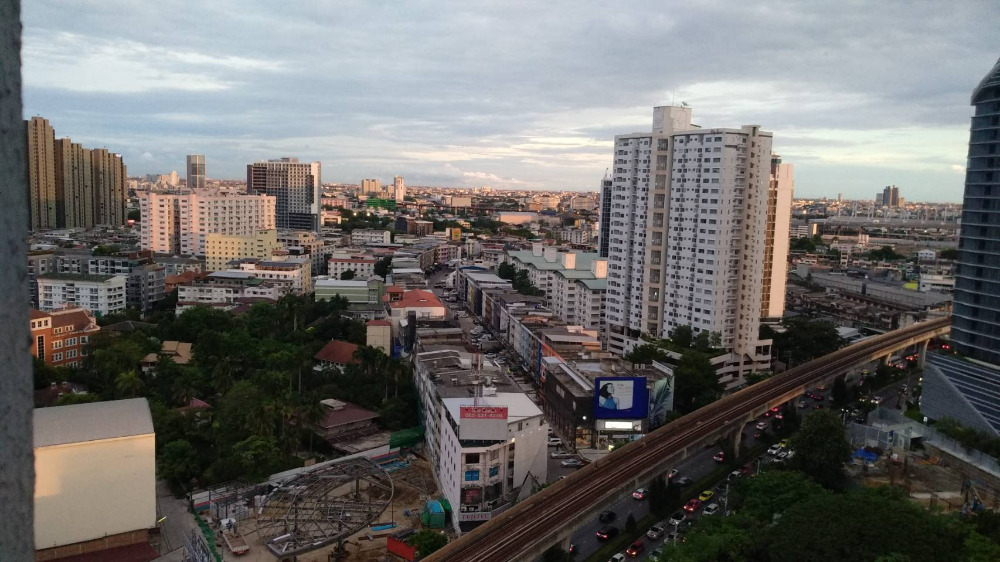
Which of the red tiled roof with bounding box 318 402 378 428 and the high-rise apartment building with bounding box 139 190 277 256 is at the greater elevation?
the high-rise apartment building with bounding box 139 190 277 256

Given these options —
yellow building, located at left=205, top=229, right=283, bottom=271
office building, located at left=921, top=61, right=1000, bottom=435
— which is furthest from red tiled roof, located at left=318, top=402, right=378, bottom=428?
yellow building, located at left=205, top=229, right=283, bottom=271

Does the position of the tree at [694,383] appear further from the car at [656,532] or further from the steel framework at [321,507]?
the steel framework at [321,507]

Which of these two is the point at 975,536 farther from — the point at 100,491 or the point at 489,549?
the point at 100,491

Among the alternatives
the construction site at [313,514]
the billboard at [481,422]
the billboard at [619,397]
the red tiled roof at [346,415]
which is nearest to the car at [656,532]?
the billboard at [481,422]

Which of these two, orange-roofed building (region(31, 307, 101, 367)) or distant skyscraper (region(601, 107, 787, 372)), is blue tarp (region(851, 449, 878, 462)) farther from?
orange-roofed building (region(31, 307, 101, 367))

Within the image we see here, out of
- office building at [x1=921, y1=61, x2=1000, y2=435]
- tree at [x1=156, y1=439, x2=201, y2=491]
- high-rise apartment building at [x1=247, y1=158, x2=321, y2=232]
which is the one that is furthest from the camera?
high-rise apartment building at [x1=247, y1=158, x2=321, y2=232]
